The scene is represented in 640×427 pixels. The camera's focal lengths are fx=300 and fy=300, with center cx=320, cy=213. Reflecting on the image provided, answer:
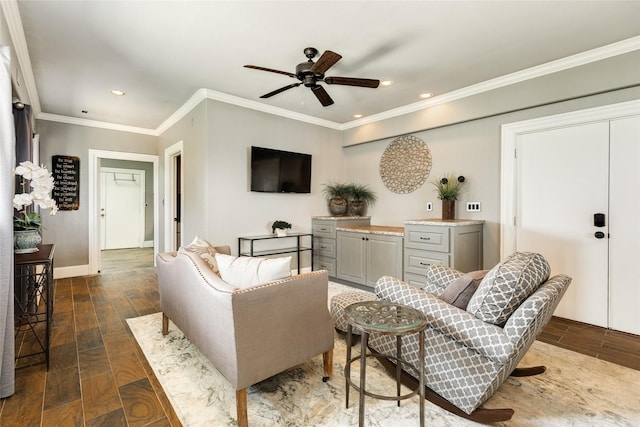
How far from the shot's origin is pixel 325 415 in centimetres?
164

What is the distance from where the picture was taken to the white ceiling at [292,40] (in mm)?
2168

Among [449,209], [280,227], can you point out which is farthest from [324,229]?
[449,209]

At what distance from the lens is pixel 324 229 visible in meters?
4.70

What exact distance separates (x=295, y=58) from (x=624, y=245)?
140 inches

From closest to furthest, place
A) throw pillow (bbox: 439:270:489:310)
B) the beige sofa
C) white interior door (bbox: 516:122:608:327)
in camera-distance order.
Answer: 1. the beige sofa
2. throw pillow (bbox: 439:270:489:310)
3. white interior door (bbox: 516:122:608:327)

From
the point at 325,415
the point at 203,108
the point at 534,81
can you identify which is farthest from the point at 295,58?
the point at 325,415

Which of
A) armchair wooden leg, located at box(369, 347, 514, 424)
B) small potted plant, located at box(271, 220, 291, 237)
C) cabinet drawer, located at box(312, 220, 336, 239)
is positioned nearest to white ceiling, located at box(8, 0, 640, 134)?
small potted plant, located at box(271, 220, 291, 237)

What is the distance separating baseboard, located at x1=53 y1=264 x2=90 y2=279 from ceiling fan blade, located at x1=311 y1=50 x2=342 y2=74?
494 centimetres

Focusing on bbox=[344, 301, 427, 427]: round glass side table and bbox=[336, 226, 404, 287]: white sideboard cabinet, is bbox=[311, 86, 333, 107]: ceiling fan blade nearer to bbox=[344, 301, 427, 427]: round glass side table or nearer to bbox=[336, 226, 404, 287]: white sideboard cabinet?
bbox=[336, 226, 404, 287]: white sideboard cabinet

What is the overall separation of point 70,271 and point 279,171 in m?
3.74

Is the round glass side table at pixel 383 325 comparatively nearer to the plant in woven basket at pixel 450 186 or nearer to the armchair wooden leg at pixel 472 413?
the armchair wooden leg at pixel 472 413

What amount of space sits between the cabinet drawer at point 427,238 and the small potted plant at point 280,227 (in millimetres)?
1701

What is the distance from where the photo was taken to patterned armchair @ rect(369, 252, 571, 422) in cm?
148

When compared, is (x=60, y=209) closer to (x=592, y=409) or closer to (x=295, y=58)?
(x=295, y=58)
